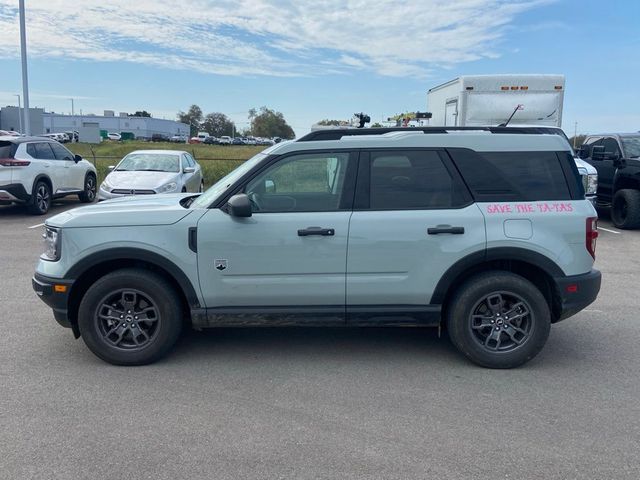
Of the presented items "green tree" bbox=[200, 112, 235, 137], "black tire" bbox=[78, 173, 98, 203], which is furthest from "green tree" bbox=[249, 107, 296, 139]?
"black tire" bbox=[78, 173, 98, 203]

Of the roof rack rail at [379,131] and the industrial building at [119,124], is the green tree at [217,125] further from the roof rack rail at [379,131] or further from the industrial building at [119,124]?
the roof rack rail at [379,131]

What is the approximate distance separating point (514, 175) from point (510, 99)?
28.1ft

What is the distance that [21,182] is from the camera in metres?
12.2

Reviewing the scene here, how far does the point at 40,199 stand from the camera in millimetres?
12961

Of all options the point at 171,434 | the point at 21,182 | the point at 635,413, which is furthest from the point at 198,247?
the point at 21,182

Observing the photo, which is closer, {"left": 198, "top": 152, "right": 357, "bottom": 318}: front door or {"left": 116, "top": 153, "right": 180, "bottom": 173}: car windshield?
{"left": 198, "top": 152, "right": 357, "bottom": 318}: front door

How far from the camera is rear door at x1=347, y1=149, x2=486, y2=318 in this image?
176 inches

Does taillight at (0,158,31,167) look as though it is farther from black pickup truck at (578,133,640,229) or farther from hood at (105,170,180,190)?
black pickup truck at (578,133,640,229)

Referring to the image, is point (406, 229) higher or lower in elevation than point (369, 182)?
lower

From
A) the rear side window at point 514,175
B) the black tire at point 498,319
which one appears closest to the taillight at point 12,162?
the rear side window at point 514,175

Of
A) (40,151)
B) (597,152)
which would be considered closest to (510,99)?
(597,152)

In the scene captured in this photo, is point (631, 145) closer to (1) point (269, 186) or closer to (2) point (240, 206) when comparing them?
(1) point (269, 186)

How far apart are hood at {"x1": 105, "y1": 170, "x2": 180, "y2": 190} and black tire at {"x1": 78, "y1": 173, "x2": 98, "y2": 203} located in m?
A: 2.95

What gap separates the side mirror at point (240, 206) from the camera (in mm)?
4324
